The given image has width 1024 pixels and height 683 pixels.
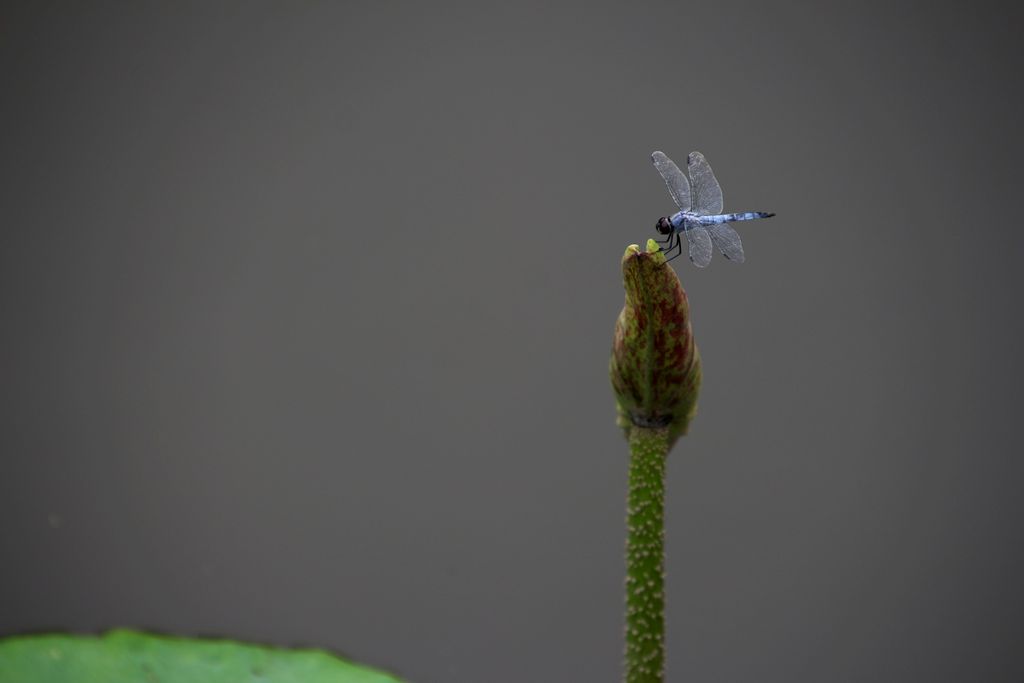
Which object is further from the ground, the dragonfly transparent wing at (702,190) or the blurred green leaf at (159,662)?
the dragonfly transparent wing at (702,190)

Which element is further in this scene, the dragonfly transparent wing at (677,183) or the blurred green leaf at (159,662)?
the dragonfly transparent wing at (677,183)

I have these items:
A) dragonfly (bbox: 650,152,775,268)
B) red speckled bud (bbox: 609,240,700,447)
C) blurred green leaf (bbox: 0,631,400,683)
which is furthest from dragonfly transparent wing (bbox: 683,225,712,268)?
blurred green leaf (bbox: 0,631,400,683)

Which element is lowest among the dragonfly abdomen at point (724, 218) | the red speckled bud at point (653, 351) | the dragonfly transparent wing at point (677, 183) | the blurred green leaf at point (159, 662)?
the blurred green leaf at point (159, 662)

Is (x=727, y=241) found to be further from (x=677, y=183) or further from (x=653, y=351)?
(x=653, y=351)

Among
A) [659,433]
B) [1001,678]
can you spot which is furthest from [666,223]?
[1001,678]

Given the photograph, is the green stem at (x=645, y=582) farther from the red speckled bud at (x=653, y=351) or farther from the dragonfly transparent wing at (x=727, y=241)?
the dragonfly transparent wing at (x=727, y=241)

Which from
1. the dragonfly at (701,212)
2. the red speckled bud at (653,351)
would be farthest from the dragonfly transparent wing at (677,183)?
the red speckled bud at (653,351)
